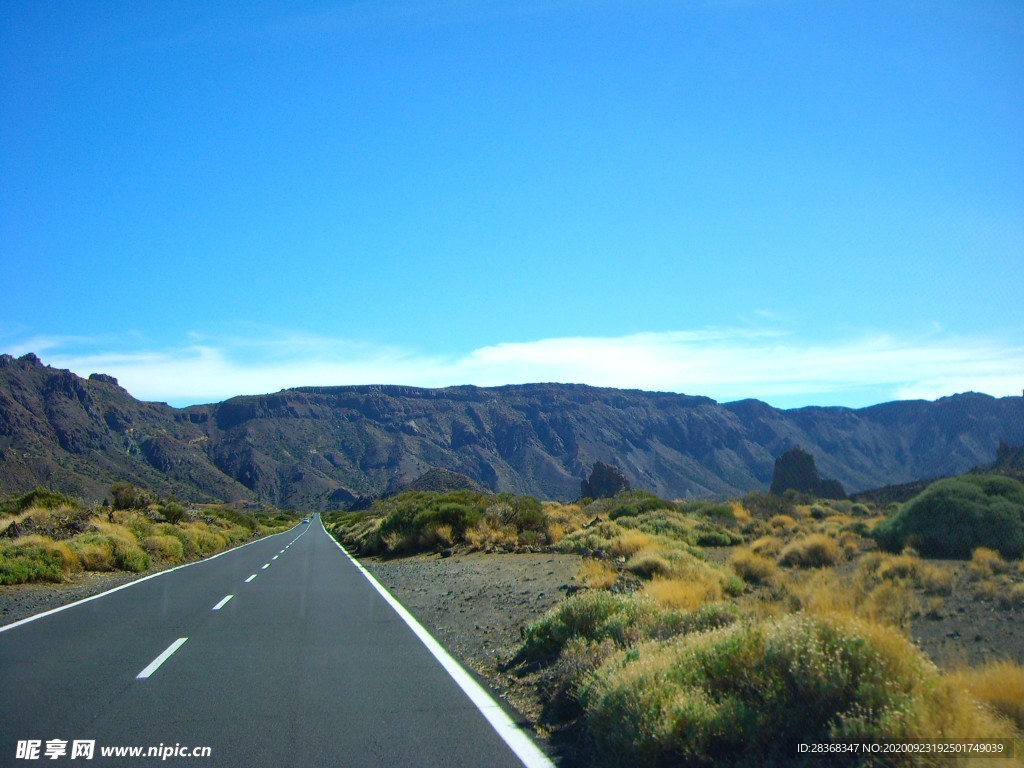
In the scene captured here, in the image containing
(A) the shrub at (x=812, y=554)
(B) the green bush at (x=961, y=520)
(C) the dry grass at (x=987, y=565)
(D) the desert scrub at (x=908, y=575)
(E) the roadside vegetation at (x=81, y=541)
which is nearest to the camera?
(D) the desert scrub at (x=908, y=575)

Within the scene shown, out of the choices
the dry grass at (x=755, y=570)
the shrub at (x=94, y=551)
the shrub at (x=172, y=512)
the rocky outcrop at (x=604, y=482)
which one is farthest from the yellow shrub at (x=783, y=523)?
the rocky outcrop at (x=604, y=482)

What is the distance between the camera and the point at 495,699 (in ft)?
23.8

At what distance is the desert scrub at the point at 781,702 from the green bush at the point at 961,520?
14.2 meters

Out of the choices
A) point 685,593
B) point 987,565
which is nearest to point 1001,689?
point 685,593

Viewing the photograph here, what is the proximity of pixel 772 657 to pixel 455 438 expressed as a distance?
474 ft

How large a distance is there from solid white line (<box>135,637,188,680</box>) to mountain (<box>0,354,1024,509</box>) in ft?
238

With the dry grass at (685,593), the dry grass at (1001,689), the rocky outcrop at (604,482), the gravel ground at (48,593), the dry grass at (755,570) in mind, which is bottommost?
the rocky outcrop at (604,482)

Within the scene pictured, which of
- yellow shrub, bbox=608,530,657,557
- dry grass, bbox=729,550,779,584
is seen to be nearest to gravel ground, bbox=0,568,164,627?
yellow shrub, bbox=608,530,657,557

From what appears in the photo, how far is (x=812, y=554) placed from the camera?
16953mm

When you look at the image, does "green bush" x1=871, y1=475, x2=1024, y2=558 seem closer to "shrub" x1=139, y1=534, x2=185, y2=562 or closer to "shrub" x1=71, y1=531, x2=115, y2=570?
"shrub" x1=71, y1=531, x2=115, y2=570

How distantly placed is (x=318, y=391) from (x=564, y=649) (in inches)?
6943

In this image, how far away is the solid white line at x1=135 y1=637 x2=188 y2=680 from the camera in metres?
8.12

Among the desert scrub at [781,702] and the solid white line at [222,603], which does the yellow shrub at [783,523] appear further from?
the desert scrub at [781,702]

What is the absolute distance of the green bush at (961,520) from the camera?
17156 mm
